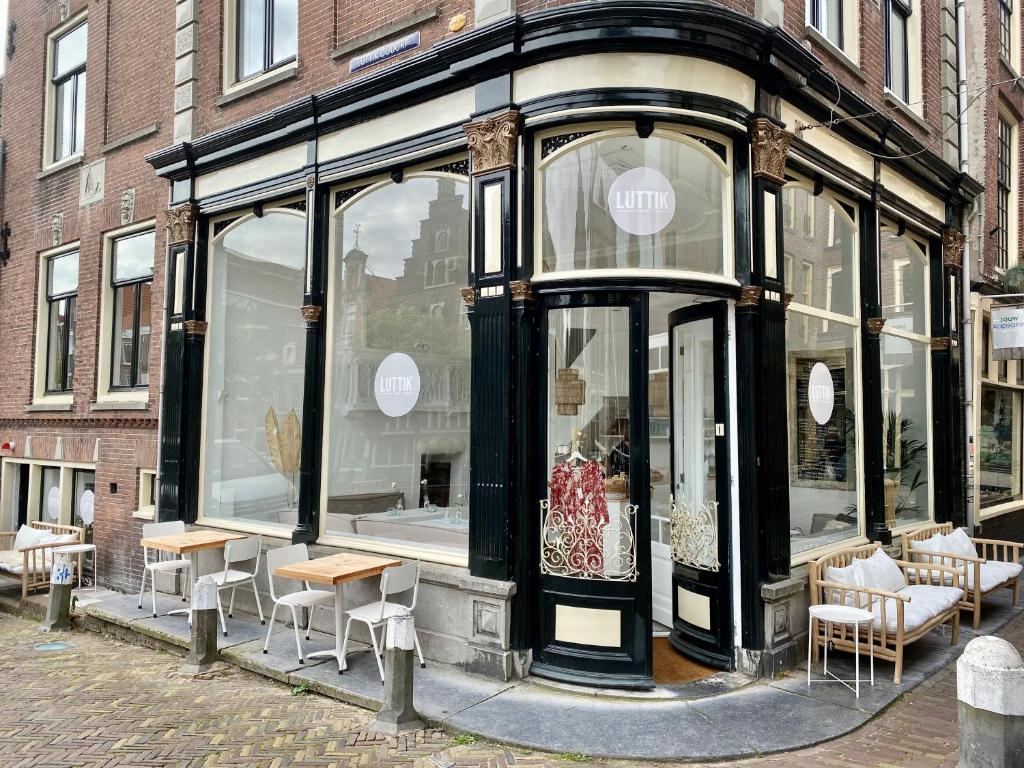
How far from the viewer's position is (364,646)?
6.70 m

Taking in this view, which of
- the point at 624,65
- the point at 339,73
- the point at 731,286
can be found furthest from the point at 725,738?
the point at 339,73

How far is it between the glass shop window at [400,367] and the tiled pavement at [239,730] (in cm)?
185

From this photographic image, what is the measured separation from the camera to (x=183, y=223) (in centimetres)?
909

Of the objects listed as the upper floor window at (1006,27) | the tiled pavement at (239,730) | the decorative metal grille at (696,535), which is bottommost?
the tiled pavement at (239,730)

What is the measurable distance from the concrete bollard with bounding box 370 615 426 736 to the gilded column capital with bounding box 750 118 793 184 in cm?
468

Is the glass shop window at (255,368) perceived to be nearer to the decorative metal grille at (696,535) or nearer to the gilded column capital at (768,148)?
the decorative metal grille at (696,535)

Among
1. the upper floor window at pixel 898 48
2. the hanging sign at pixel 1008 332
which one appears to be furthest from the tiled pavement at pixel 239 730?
the upper floor window at pixel 898 48

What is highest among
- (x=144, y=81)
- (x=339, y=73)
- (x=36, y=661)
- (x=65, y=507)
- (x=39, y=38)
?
Result: (x=39, y=38)

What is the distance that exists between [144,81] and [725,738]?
11003 millimetres

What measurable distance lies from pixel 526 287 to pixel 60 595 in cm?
667

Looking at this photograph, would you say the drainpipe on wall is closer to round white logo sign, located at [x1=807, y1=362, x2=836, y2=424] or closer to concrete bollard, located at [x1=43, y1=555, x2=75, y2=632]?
round white logo sign, located at [x1=807, y1=362, x2=836, y2=424]

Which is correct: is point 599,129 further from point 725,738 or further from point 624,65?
point 725,738

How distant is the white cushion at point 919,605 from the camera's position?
5.98m

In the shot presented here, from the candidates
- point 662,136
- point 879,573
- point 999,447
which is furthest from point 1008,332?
point 662,136
